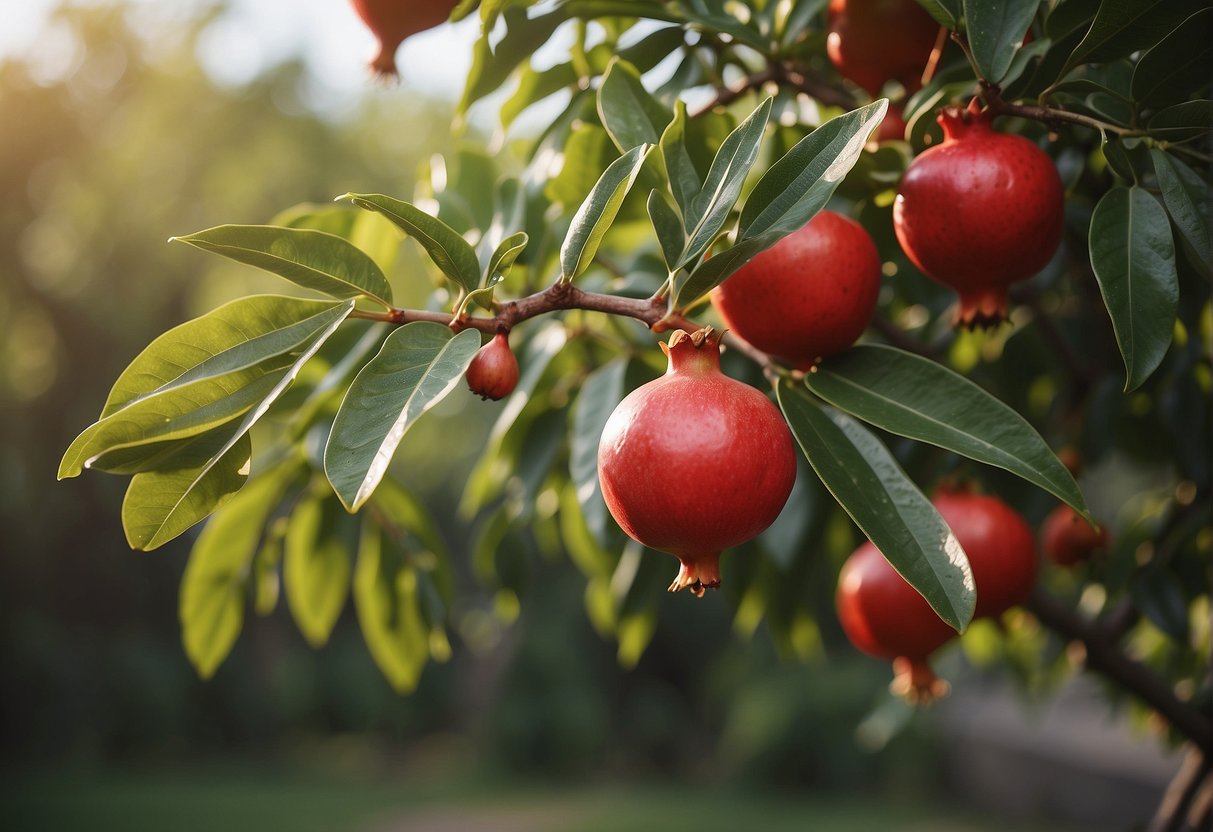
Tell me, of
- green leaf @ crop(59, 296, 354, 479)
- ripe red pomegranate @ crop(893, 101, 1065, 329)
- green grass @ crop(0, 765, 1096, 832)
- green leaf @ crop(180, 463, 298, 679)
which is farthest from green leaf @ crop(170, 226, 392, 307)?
green grass @ crop(0, 765, 1096, 832)

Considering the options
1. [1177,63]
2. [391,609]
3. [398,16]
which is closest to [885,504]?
[1177,63]

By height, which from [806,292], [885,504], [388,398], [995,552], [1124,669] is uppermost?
[388,398]

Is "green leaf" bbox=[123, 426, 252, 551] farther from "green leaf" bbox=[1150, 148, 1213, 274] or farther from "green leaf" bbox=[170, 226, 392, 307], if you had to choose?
"green leaf" bbox=[1150, 148, 1213, 274]

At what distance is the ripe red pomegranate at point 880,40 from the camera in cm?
90

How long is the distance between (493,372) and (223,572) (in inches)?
31.2

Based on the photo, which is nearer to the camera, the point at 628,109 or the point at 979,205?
the point at 979,205

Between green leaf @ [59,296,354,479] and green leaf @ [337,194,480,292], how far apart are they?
7 cm

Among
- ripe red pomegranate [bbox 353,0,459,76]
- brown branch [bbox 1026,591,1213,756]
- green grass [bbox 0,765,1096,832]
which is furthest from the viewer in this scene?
green grass [bbox 0,765,1096,832]

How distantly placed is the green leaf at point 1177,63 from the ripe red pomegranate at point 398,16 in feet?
1.96

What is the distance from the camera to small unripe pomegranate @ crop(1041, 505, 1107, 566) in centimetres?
143

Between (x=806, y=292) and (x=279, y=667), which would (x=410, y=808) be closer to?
(x=279, y=667)

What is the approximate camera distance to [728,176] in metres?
0.70

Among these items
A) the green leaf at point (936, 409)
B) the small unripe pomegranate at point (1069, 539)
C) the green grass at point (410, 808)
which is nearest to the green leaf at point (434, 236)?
the green leaf at point (936, 409)

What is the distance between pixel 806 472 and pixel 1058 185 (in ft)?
1.56
